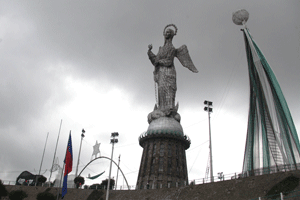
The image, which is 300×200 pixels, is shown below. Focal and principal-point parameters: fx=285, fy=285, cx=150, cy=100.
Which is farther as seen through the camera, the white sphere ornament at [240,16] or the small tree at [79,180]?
the small tree at [79,180]

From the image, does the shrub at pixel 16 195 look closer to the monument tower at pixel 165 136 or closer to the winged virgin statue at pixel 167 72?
the monument tower at pixel 165 136

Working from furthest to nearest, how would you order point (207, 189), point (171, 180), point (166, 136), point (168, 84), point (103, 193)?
point (168, 84) < point (166, 136) < point (171, 180) < point (103, 193) < point (207, 189)

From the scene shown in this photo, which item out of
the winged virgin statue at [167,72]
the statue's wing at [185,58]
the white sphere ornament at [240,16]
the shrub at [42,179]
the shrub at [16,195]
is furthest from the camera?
the statue's wing at [185,58]

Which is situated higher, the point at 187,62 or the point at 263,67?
the point at 187,62

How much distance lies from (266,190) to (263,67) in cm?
1559

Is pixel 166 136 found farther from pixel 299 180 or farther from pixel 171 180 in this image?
pixel 299 180

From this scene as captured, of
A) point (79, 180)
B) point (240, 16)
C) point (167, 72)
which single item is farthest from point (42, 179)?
point (240, 16)


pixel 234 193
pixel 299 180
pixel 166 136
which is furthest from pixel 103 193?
pixel 299 180

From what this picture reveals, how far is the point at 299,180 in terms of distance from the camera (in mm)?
29359

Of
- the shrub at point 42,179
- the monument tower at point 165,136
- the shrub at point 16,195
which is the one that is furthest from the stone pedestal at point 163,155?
the shrub at point 16,195

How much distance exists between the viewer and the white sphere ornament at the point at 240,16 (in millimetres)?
40872

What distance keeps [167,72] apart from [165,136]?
14363mm

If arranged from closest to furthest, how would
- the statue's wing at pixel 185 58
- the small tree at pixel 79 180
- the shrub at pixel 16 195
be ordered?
1. the shrub at pixel 16 195
2. the small tree at pixel 79 180
3. the statue's wing at pixel 185 58

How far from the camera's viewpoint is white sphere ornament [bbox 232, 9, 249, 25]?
134ft
